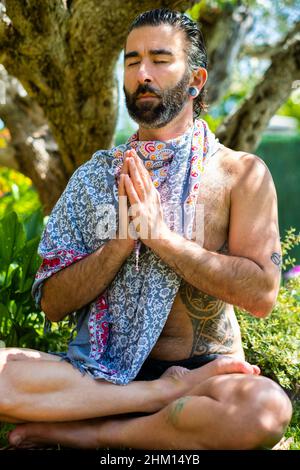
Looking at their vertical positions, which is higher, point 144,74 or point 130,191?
point 144,74

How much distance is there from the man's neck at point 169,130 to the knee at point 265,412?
1.22m

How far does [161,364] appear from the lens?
332cm

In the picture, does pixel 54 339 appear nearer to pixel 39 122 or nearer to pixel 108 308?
pixel 108 308

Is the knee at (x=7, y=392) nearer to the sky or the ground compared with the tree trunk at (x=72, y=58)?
nearer to the ground

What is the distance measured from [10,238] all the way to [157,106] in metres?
1.43

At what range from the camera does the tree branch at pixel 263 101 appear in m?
5.78

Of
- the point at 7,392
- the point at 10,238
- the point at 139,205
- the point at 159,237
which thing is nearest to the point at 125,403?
the point at 7,392

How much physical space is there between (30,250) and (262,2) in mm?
4257

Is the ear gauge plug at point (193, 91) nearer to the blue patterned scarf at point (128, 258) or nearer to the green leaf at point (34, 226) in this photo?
the blue patterned scarf at point (128, 258)

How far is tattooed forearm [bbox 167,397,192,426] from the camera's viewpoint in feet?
9.62

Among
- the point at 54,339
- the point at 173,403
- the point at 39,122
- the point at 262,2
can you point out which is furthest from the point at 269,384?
the point at 262,2

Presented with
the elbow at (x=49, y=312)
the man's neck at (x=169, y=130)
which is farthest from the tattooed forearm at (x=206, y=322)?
the man's neck at (x=169, y=130)

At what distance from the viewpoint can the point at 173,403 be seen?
2.98 metres

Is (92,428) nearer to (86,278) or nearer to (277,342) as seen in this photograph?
(86,278)
